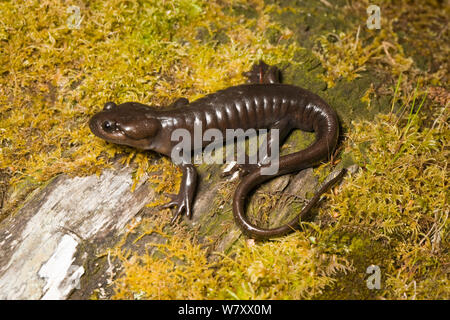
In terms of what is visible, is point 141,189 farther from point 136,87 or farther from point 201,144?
point 136,87

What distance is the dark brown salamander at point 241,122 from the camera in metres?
3.58

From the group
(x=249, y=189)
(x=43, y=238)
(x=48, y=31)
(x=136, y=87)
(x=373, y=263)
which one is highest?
(x=48, y=31)

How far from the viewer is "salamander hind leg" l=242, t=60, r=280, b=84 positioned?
4.34m

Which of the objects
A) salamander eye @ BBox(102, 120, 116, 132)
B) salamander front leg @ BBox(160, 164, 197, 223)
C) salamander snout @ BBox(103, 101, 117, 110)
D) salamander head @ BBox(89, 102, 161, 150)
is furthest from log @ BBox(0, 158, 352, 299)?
salamander snout @ BBox(103, 101, 117, 110)

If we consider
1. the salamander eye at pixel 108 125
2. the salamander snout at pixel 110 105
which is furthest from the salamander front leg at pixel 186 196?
the salamander snout at pixel 110 105

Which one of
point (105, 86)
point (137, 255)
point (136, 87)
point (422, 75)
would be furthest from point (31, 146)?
point (422, 75)

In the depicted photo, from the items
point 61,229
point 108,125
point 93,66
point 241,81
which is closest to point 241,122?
point 241,81

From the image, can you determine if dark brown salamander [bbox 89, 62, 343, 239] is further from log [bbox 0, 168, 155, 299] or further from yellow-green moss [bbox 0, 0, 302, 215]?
log [bbox 0, 168, 155, 299]

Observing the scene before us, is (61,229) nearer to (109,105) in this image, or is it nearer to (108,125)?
(108,125)

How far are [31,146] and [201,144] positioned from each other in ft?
5.87

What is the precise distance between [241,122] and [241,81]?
677 millimetres

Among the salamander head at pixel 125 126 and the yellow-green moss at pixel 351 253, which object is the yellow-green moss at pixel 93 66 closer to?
the salamander head at pixel 125 126

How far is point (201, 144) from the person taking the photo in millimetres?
3980

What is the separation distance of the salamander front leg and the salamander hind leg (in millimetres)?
1460
